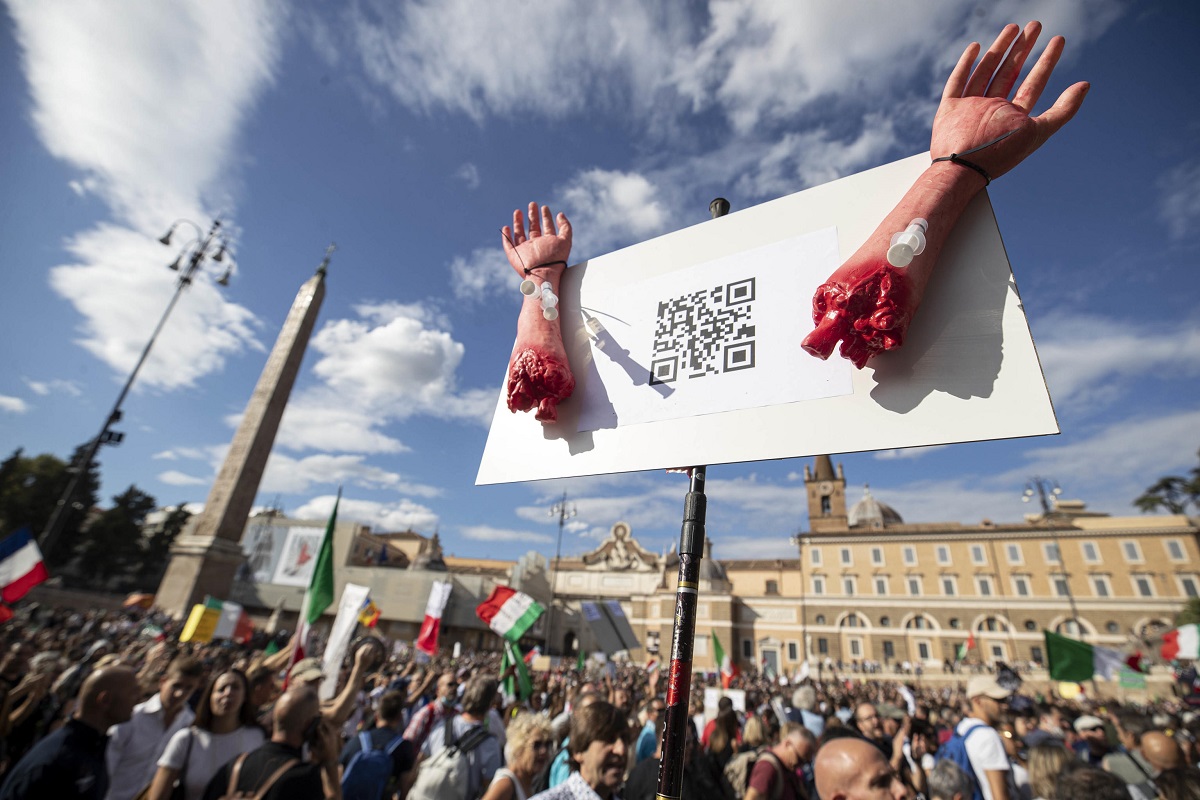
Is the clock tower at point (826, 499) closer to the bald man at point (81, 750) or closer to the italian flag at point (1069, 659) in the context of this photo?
the italian flag at point (1069, 659)

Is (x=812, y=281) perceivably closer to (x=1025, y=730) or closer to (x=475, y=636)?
(x=1025, y=730)

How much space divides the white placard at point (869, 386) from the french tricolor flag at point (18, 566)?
1242 cm

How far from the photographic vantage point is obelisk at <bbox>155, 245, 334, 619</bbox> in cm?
2069

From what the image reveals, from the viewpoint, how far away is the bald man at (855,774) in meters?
2.15

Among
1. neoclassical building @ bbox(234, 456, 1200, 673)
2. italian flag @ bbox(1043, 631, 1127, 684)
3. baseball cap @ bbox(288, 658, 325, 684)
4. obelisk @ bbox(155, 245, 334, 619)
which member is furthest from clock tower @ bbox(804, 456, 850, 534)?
baseball cap @ bbox(288, 658, 325, 684)

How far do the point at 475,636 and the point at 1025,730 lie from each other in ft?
143

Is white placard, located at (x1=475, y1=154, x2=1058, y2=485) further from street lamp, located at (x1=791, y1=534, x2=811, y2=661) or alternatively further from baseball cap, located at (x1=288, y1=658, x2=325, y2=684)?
street lamp, located at (x1=791, y1=534, x2=811, y2=661)

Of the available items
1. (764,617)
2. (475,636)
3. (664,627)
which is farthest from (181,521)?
(764,617)

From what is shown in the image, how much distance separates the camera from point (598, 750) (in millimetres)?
2850

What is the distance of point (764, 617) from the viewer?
4669cm

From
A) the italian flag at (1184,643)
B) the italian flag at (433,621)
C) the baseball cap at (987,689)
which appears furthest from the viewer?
the italian flag at (433,621)

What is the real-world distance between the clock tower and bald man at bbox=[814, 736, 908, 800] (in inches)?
2054

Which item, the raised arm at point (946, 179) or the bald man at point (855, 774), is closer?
the raised arm at point (946, 179)

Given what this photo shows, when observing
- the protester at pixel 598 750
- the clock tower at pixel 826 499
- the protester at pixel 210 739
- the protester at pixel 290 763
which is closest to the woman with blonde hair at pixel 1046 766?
the protester at pixel 598 750
